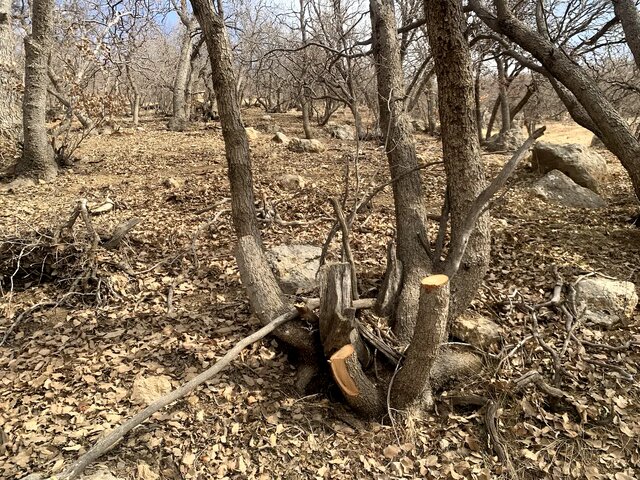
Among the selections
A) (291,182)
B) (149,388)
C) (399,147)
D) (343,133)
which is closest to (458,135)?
(399,147)

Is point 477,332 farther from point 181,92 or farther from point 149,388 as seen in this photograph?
point 181,92

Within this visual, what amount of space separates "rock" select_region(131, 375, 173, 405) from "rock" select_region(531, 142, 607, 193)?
7.25m

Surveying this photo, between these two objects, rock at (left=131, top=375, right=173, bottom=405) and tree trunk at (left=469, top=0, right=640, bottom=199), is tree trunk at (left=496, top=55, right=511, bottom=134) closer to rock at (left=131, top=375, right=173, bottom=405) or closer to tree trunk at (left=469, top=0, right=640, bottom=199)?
tree trunk at (left=469, top=0, right=640, bottom=199)

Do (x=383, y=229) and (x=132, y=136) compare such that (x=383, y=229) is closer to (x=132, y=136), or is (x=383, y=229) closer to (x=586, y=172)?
(x=586, y=172)

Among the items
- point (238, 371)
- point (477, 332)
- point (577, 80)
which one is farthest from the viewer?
point (577, 80)

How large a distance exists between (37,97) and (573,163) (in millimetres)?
9090

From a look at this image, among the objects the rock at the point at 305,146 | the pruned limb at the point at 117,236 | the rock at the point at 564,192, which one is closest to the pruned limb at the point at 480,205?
the pruned limb at the point at 117,236

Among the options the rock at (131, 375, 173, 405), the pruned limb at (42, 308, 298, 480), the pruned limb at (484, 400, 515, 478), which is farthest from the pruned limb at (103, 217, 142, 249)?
the pruned limb at (484, 400, 515, 478)

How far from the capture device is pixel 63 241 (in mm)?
4574

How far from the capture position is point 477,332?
384 cm

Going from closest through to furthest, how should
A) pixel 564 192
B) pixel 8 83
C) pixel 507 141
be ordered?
pixel 564 192, pixel 8 83, pixel 507 141

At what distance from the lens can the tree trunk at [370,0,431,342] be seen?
4.02 m

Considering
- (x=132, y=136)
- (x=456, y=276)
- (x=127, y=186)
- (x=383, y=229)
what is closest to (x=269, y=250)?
(x=383, y=229)

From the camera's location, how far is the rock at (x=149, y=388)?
329 centimetres
